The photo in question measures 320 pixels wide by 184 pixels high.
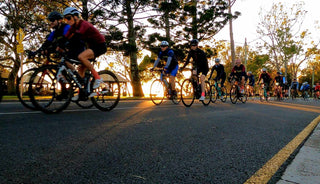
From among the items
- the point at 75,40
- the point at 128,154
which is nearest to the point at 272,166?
the point at 128,154

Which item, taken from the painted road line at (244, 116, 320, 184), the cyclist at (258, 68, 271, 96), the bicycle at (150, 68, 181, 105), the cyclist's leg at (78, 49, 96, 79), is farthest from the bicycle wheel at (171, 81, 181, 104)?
the cyclist at (258, 68, 271, 96)

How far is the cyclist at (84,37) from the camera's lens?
4461mm

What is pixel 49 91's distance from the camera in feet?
14.8

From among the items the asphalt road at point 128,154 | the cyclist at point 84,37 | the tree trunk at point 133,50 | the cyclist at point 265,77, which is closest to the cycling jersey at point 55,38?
the cyclist at point 84,37

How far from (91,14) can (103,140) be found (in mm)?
13548

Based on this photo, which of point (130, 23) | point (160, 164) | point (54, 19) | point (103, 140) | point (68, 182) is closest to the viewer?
point (68, 182)

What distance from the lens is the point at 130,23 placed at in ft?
54.3

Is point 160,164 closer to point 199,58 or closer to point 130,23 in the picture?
point 199,58

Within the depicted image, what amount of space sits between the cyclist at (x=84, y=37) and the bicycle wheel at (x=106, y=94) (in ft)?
0.92

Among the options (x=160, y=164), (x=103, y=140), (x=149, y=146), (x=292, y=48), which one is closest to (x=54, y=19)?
(x=103, y=140)

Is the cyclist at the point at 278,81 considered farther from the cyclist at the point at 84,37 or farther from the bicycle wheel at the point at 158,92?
the cyclist at the point at 84,37

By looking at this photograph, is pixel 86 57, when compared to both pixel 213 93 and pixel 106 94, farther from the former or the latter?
pixel 213 93

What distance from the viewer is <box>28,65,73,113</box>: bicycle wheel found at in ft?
14.2

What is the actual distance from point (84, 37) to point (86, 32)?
144 mm
